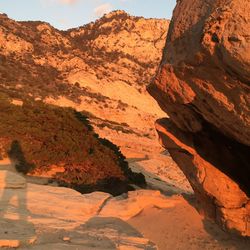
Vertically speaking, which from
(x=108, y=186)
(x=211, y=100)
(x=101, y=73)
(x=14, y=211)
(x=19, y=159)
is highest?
(x=211, y=100)

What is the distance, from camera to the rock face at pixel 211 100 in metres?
6.37

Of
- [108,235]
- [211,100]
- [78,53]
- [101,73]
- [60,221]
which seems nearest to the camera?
[211,100]

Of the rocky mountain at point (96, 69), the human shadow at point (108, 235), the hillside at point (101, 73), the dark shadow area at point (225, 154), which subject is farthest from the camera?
the rocky mountain at point (96, 69)

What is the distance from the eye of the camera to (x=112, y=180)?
17.8 meters

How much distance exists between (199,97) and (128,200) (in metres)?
5.06

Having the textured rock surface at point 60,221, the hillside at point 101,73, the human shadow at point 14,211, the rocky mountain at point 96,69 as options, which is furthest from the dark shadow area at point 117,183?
the rocky mountain at point 96,69

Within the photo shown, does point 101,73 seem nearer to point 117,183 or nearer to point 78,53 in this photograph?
point 78,53

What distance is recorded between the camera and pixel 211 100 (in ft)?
24.9

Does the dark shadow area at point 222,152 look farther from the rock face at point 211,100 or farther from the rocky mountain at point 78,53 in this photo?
the rocky mountain at point 78,53

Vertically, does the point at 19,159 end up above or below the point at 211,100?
below

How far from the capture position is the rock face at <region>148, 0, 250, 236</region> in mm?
6367

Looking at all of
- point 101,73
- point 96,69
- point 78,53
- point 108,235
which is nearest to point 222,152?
point 108,235

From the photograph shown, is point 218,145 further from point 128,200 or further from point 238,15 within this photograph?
point 238,15

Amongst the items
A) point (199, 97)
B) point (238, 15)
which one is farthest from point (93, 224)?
point (238, 15)
